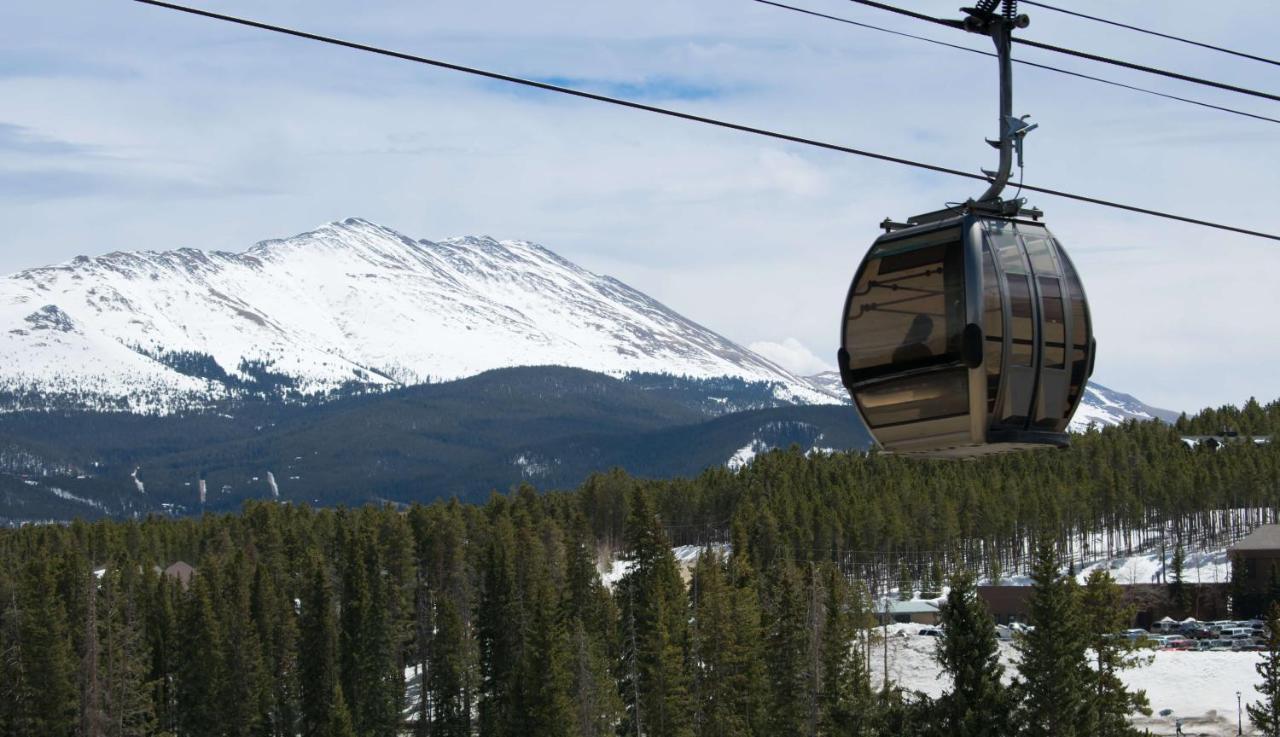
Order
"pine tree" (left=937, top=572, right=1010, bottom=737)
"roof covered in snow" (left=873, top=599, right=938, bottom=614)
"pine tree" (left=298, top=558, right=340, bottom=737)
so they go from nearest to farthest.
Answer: "pine tree" (left=937, top=572, right=1010, bottom=737)
"pine tree" (left=298, top=558, right=340, bottom=737)
"roof covered in snow" (left=873, top=599, right=938, bottom=614)

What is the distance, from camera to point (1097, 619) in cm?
6281

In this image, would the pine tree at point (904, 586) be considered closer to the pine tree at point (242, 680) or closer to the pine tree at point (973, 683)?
the pine tree at point (242, 680)

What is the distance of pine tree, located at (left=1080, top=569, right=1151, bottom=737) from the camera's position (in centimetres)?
5875

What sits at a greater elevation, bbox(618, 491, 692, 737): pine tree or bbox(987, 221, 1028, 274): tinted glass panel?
bbox(987, 221, 1028, 274): tinted glass panel

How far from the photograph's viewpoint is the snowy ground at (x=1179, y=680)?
3740 inches

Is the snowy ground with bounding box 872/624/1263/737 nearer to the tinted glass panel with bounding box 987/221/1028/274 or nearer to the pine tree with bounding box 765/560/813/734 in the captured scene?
the pine tree with bounding box 765/560/813/734

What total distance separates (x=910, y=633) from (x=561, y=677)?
162 feet

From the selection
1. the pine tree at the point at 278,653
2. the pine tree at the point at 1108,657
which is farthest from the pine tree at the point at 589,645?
the pine tree at the point at 1108,657

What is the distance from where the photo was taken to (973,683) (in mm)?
56281

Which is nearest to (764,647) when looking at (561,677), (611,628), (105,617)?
(561,677)

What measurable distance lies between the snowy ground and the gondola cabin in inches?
2910

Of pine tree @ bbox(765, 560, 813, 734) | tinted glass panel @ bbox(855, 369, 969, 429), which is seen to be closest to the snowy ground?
pine tree @ bbox(765, 560, 813, 734)

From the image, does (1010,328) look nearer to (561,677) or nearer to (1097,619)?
(1097,619)

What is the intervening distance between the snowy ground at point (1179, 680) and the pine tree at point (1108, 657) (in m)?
25.9
